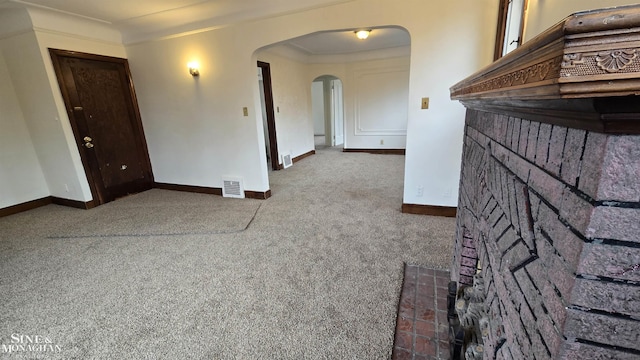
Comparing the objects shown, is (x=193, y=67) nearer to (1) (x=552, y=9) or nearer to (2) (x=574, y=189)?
(1) (x=552, y=9)

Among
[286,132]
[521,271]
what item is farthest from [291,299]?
[286,132]

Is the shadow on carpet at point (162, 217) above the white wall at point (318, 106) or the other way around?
the other way around

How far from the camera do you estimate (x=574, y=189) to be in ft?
1.43

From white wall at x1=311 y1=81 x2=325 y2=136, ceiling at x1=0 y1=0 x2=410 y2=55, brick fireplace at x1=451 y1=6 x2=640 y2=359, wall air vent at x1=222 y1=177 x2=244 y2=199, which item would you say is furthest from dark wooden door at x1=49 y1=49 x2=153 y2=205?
white wall at x1=311 y1=81 x2=325 y2=136

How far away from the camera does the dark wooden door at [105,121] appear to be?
3326 millimetres

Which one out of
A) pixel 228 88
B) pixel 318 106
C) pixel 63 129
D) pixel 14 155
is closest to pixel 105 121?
pixel 63 129

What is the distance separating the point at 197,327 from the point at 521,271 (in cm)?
167

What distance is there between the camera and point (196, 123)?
12.3ft

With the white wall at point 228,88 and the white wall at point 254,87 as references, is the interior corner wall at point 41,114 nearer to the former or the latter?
the white wall at point 228,88

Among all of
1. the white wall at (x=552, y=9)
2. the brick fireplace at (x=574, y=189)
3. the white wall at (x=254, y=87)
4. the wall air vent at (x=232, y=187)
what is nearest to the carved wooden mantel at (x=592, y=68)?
the brick fireplace at (x=574, y=189)

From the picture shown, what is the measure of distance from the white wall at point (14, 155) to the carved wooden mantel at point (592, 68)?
5.27m

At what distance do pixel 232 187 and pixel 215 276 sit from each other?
193 cm

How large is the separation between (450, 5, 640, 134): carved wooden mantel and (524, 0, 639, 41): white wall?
998 mm

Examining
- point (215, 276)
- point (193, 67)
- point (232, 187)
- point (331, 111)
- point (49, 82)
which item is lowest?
point (215, 276)
